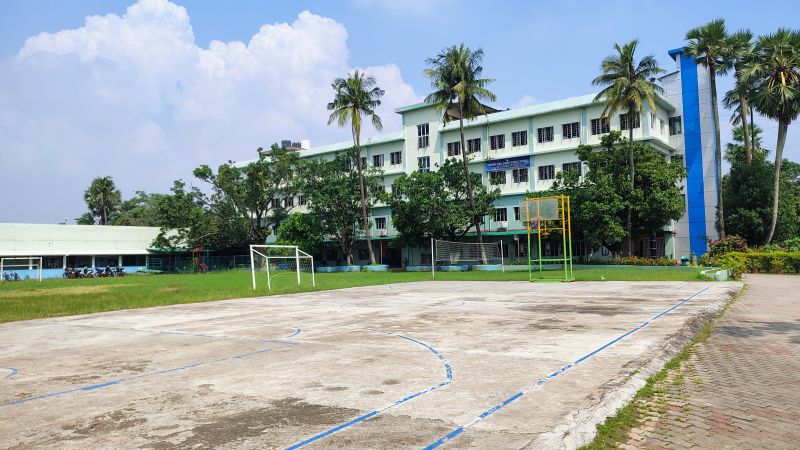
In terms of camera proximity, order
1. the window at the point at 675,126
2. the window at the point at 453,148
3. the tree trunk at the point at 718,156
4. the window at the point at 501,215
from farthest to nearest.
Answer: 1. the window at the point at 453,148
2. the window at the point at 501,215
3. the window at the point at 675,126
4. the tree trunk at the point at 718,156

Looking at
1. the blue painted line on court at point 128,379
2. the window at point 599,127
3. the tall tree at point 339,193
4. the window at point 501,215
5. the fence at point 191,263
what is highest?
the window at point 599,127

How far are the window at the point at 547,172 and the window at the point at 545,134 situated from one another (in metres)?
2.47

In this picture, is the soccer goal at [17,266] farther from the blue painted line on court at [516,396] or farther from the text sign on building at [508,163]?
the blue painted line on court at [516,396]

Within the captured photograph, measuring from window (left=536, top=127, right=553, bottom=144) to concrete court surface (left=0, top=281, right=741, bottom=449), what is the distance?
1503 inches

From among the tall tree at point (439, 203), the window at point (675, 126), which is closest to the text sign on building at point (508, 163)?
the tall tree at point (439, 203)

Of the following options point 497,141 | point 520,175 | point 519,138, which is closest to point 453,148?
point 497,141

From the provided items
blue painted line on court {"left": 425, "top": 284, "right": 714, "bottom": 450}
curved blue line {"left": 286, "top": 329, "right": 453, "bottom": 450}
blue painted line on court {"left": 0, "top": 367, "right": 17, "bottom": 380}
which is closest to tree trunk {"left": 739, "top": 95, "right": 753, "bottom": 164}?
blue painted line on court {"left": 425, "top": 284, "right": 714, "bottom": 450}

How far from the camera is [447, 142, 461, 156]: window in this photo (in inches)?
2234

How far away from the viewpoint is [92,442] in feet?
16.6

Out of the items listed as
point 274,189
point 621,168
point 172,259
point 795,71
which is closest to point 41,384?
point 621,168

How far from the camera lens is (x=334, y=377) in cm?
748

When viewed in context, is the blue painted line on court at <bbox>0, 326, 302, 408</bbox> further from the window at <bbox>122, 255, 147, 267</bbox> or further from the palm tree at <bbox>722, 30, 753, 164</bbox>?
the window at <bbox>122, 255, 147, 267</bbox>

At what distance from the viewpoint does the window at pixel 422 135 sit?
58750mm

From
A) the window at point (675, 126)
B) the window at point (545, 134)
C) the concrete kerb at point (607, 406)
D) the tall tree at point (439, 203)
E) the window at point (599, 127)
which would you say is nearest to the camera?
the concrete kerb at point (607, 406)
